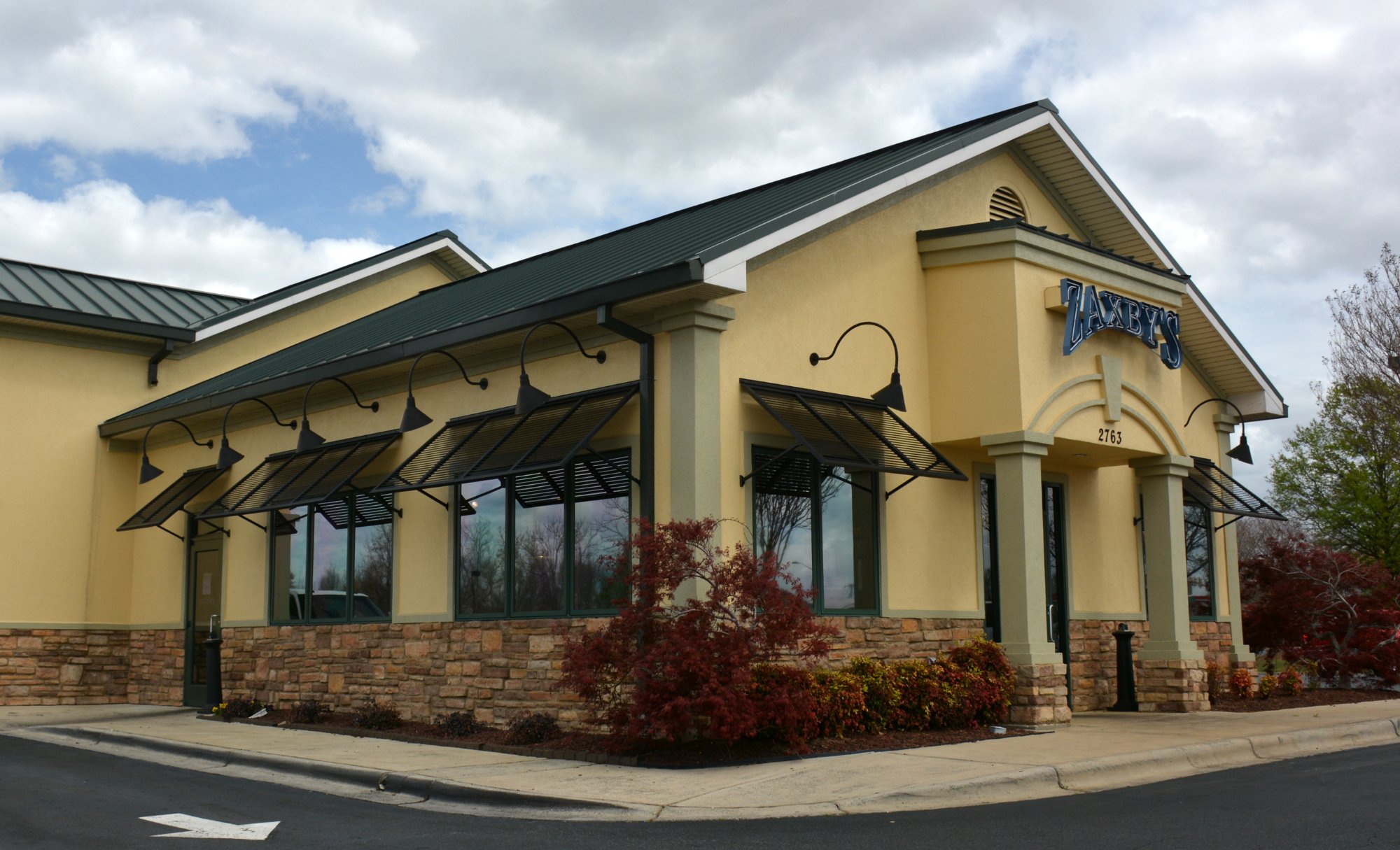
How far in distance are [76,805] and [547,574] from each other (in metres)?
5.07

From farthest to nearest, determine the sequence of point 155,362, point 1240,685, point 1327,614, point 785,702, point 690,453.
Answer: point 155,362
point 1327,614
point 1240,685
point 690,453
point 785,702

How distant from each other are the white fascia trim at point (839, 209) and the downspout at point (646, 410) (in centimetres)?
117

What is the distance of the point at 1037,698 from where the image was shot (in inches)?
542

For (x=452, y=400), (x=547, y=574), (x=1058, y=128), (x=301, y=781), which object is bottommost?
(x=301, y=781)

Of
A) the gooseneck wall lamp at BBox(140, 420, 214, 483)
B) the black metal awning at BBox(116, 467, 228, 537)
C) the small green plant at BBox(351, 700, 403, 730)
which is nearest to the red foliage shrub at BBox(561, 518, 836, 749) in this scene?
the small green plant at BBox(351, 700, 403, 730)

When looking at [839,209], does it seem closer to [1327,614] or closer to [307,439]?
[307,439]

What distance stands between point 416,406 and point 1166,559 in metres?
9.63

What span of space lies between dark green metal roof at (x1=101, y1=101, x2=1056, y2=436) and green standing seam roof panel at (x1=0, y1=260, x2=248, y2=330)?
1.54m

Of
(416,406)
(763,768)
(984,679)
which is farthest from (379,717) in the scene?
(984,679)

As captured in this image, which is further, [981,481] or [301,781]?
[981,481]

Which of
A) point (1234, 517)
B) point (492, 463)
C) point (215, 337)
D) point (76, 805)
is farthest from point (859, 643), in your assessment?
point (215, 337)

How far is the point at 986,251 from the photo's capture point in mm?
14695

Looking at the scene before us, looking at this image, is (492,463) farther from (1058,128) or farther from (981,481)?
(1058,128)

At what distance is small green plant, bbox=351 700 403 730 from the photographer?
572 inches
